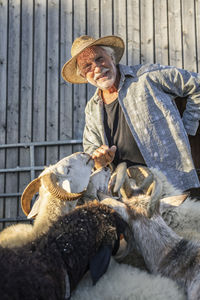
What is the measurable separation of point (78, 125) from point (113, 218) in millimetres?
4644

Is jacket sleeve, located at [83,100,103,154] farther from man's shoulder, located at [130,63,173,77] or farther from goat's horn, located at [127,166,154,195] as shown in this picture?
goat's horn, located at [127,166,154,195]

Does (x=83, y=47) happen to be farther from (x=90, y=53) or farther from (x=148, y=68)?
(x=148, y=68)

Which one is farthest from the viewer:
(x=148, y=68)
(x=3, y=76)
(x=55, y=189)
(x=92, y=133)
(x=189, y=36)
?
(x=3, y=76)

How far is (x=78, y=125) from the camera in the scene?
6.51 metres

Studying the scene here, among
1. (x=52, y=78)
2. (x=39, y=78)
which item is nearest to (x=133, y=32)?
(x=52, y=78)

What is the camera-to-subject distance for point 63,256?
5.55 feet

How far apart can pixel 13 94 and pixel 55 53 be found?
1.03 meters

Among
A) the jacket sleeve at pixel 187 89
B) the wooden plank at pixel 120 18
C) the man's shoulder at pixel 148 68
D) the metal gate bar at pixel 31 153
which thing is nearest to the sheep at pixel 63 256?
the jacket sleeve at pixel 187 89

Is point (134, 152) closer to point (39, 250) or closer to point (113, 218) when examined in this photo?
point (113, 218)

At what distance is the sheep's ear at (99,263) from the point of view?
1.75m

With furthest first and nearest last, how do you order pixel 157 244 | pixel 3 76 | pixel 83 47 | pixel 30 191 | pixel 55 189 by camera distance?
1. pixel 3 76
2. pixel 83 47
3. pixel 30 191
4. pixel 55 189
5. pixel 157 244

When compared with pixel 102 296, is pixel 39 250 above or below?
above

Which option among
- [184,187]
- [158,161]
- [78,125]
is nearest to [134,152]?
[158,161]

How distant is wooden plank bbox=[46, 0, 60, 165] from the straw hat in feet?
8.65
